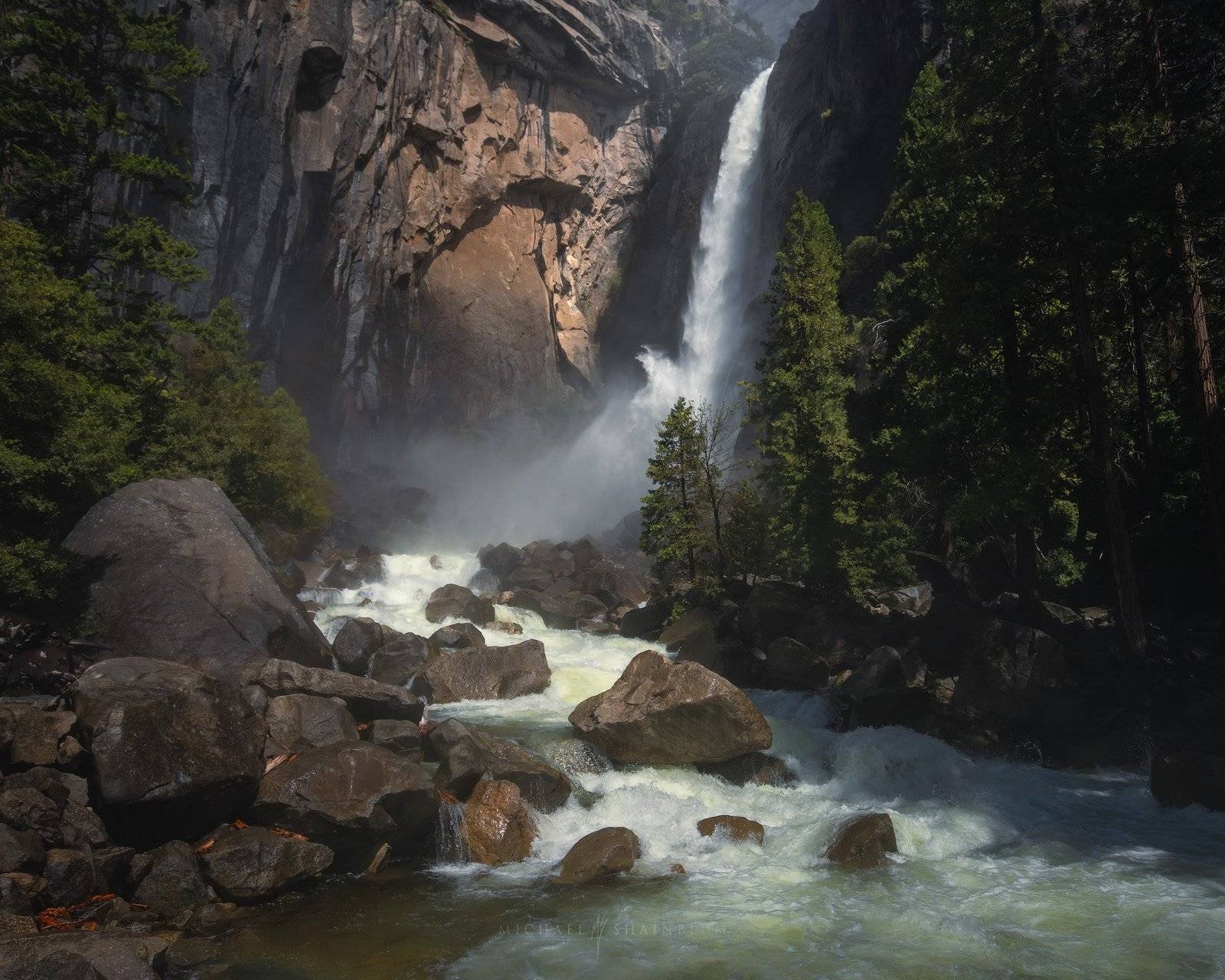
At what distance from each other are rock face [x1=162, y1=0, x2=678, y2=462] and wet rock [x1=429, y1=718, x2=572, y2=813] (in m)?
32.3

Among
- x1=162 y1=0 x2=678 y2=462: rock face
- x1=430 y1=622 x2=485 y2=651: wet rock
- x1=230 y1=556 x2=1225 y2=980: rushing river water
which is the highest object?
x1=162 y1=0 x2=678 y2=462: rock face

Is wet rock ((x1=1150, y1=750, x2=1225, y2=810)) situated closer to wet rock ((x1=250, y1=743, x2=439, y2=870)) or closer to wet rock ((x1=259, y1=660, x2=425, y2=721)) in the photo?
wet rock ((x1=250, y1=743, x2=439, y2=870))

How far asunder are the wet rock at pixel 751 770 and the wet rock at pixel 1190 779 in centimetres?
617

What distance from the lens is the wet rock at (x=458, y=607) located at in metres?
27.4

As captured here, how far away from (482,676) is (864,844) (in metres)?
10.6

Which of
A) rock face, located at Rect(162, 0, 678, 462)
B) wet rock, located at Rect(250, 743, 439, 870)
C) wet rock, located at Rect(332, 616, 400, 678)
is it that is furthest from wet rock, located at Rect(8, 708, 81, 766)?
rock face, located at Rect(162, 0, 678, 462)

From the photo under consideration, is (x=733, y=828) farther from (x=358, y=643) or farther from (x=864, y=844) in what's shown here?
(x=358, y=643)

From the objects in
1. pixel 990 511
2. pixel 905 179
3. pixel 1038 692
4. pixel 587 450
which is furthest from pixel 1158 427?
pixel 587 450

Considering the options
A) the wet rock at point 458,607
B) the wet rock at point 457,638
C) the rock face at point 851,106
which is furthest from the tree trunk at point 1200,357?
the rock face at point 851,106

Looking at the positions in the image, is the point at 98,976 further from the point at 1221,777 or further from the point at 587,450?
the point at 587,450

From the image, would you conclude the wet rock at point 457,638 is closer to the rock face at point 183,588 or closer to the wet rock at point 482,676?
the wet rock at point 482,676

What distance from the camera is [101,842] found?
9.73 meters

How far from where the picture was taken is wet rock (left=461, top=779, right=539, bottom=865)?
11.4 meters

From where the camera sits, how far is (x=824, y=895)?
10.2 m
